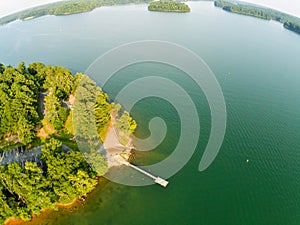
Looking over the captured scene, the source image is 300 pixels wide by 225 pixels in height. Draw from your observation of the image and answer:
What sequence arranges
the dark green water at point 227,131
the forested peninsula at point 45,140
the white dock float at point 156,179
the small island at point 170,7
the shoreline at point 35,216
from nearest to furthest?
the forested peninsula at point 45,140 < the shoreline at point 35,216 < the dark green water at point 227,131 < the white dock float at point 156,179 < the small island at point 170,7

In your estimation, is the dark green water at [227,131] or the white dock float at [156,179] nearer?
the dark green water at [227,131]

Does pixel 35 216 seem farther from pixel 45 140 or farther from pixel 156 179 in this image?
pixel 156 179

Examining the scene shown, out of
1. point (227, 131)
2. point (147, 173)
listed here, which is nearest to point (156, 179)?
point (147, 173)

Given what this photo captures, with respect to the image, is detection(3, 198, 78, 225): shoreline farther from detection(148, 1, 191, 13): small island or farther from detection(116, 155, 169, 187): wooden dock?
detection(148, 1, 191, 13): small island

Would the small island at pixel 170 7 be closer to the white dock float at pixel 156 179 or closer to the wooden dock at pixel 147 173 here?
the wooden dock at pixel 147 173

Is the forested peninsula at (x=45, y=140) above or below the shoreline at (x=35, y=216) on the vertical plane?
above

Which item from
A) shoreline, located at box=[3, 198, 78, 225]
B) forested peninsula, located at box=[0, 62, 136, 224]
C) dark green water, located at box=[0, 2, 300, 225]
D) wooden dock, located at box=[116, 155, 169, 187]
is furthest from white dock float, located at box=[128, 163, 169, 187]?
shoreline, located at box=[3, 198, 78, 225]

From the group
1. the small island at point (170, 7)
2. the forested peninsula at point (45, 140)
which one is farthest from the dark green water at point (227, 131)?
the small island at point (170, 7)
